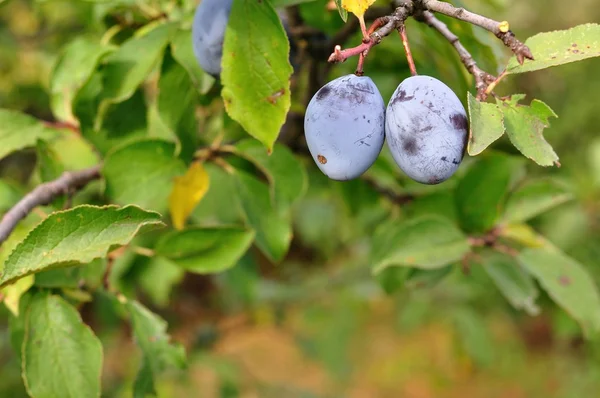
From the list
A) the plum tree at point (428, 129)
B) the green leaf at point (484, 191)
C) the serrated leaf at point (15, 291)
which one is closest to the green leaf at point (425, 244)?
the green leaf at point (484, 191)

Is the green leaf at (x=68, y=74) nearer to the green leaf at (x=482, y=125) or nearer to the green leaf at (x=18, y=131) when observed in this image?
the green leaf at (x=18, y=131)

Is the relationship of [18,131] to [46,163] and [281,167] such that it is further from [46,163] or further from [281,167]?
[281,167]

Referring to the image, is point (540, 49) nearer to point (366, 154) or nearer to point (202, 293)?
point (366, 154)

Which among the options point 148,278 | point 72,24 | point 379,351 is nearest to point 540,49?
point 148,278

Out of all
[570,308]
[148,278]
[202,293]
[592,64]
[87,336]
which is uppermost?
[87,336]

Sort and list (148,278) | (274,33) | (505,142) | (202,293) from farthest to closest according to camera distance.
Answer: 1. (202,293)
2. (148,278)
3. (505,142)
4. (274,33)

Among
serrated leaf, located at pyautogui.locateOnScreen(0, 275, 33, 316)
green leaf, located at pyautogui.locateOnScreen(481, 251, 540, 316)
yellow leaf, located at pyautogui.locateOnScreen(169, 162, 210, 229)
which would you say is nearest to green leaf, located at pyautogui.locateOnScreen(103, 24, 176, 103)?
yellow leaf, located at pyautogui.locateOnScreen(169, 162, 210, 229)

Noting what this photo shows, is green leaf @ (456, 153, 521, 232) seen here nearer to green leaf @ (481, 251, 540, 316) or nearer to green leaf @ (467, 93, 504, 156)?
green leaf @ (481, 251, 540, 316)
